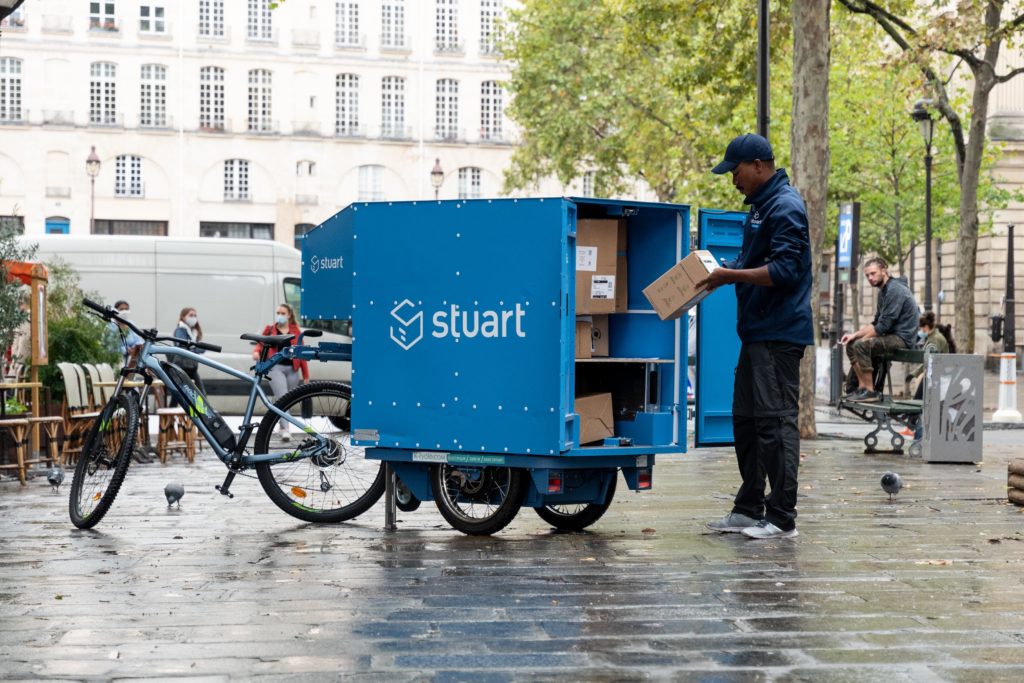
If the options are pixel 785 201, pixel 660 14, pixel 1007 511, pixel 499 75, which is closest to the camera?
pixel 785 201

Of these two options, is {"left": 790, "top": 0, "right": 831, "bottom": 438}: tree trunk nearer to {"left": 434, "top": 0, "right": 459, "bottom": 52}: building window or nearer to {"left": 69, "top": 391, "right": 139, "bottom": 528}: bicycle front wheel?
{"left": 69, "top": 391, "right": 139, "bottom": 528}: bicycle front wheel

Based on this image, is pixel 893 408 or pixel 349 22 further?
pixel 349 22

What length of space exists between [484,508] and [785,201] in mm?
2451

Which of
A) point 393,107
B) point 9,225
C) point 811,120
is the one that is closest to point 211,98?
point 393,107

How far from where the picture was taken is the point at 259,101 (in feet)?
240

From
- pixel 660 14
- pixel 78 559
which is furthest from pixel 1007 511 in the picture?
pixel 660 14

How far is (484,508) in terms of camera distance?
9.16 metres

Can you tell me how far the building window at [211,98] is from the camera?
72062mm

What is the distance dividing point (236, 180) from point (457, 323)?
6478cm

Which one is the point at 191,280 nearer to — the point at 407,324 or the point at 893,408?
the point at 893,408

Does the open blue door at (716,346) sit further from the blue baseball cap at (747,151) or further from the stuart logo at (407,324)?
the stuart logo at (407,324)

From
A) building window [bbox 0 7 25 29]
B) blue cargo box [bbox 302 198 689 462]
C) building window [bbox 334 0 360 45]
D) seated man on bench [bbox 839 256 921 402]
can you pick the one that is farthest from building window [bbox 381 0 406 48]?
blue cargo box [bbox 302 198 689 462]

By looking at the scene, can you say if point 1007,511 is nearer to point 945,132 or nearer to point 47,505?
point 47,505

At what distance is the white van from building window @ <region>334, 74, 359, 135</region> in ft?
156
